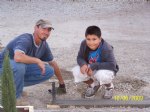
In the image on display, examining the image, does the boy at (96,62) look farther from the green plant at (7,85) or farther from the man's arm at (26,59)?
the green plant at (7,85)

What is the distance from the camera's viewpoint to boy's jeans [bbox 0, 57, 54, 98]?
5.07 m

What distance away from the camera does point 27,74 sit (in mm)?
Result: 5371

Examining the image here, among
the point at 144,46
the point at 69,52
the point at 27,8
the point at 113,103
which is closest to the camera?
the point at 113,103

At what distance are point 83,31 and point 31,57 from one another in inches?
189

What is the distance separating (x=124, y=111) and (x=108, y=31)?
5054 millimetres

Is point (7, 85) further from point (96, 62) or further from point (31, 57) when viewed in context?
point (96, 62)

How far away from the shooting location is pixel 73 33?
9.69 meters

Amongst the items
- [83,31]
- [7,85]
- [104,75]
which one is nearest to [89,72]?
[104,75]

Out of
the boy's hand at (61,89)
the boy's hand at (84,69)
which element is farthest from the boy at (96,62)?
the boy's hand at (61,89)

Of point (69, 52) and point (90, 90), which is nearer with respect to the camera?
point (90, 90)

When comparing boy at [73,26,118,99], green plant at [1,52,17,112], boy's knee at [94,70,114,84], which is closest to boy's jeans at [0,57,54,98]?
boy at [73,26,118,99]

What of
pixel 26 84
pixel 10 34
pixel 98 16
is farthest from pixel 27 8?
pixel 26 84

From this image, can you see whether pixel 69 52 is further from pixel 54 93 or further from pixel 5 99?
pixel 5 99

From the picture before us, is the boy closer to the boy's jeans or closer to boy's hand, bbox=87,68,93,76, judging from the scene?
boy's hand, bbox=87,68,93,76
